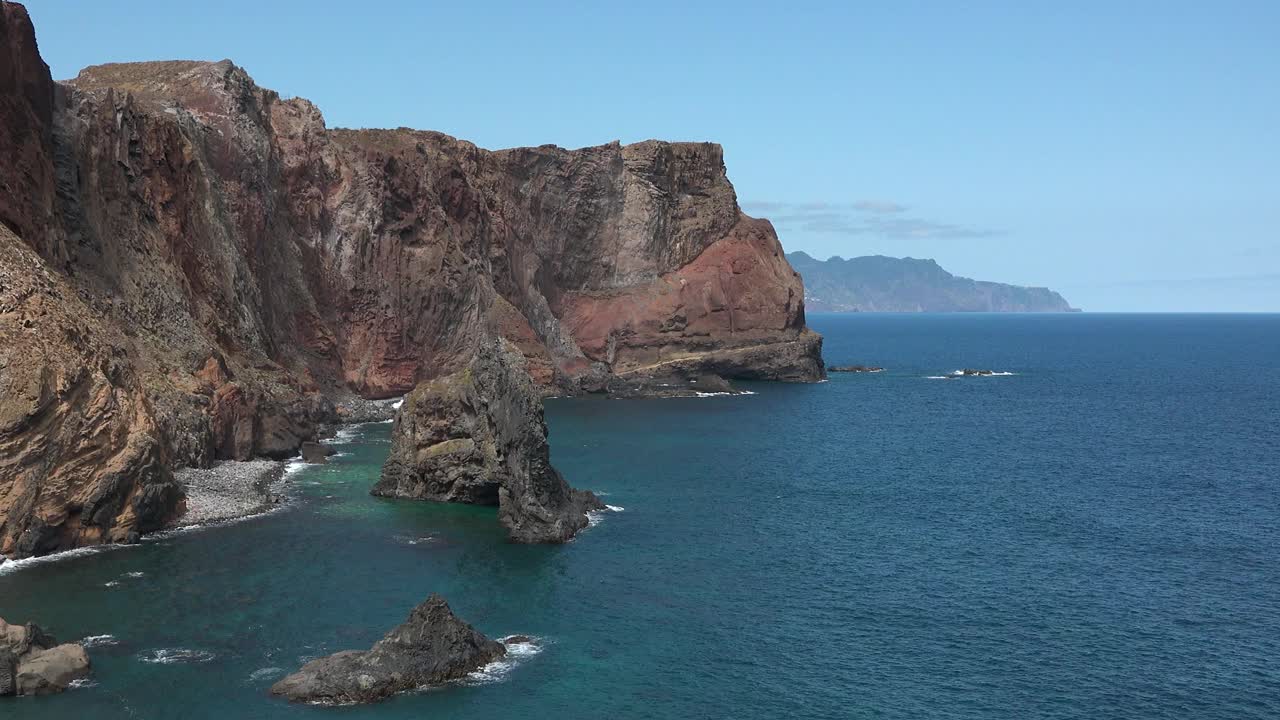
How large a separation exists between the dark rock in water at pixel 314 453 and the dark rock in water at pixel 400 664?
4979cm

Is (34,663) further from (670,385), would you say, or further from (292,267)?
(670,385)

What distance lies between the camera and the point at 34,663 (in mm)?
46125

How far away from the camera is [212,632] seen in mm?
53125

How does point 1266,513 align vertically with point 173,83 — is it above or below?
below

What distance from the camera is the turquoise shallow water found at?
1890 inches

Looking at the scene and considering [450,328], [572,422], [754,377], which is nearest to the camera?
[572,422]

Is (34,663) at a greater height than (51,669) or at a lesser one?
greater

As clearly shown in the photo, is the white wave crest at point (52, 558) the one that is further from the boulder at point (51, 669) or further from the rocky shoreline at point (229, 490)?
the boulder at point (51, 669)

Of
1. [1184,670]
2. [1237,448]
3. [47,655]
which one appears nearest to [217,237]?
[47,655]

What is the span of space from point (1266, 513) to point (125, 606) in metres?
74.8

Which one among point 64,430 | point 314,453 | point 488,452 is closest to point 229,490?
point 314,453

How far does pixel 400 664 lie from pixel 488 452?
3447 centimetres

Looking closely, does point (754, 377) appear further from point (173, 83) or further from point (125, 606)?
point (125, 606)

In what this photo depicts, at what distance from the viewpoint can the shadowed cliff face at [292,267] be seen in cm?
7031
